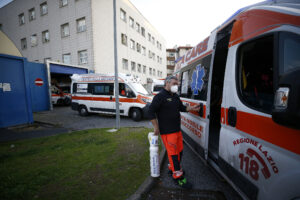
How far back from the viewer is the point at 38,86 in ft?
38.1

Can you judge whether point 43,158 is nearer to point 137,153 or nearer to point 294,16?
point 137,153

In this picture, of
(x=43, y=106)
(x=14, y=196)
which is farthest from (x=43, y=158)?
(x=43, y=106)

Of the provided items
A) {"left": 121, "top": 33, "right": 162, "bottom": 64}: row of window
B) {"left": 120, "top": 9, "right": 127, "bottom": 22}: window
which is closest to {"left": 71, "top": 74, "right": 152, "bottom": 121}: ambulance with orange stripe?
{"left": 121, "top": 33, "right": 162, "bottom": 64}: row of window

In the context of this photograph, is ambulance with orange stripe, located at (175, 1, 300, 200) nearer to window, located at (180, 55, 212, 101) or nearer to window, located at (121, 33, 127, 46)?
window, located at (180, 55, 212, 101)

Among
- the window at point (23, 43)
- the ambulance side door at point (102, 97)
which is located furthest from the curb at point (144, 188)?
the window at point (23, 43)

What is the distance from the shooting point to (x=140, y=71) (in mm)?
22844

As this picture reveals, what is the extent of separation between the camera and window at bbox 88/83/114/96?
27.1 feet

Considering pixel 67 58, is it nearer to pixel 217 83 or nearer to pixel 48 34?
pixel 48 34

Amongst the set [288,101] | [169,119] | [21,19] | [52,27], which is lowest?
[169,119]

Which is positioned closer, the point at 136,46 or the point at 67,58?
the point at 67,58

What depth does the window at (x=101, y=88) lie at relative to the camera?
8266mm

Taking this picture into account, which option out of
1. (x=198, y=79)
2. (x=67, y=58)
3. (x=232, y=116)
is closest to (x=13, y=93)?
(x=198, y=79)

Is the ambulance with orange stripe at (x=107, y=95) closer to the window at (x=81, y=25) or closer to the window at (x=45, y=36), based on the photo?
the window at (x=81, y=25)

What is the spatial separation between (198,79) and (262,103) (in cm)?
161
